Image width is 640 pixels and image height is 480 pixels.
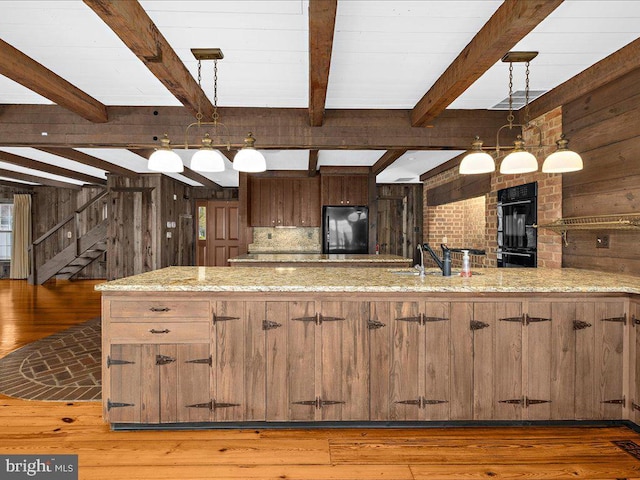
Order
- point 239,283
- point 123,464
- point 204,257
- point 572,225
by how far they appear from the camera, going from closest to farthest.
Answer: point 123,464, point 239,283, point 572,225, point 204,257

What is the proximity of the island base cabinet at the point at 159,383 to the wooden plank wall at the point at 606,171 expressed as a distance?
301 centimetres

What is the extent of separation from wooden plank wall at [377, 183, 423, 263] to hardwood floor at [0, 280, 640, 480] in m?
7.26

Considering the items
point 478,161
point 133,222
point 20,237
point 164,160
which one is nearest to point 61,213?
point 20,237

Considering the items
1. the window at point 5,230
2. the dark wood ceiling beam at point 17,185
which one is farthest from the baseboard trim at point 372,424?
the window at point 5,230

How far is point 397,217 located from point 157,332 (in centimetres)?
796

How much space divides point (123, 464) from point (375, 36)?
293cm

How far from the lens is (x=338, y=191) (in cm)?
761

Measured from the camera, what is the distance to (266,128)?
4062 millimetres

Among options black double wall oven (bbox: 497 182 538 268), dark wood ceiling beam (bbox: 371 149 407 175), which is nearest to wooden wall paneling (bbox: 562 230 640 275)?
black double wall oven (bbox: 497 182 538 268)

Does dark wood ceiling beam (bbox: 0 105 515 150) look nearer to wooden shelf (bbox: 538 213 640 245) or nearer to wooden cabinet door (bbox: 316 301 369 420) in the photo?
wooden shelf (bbox: 538 213 640 245)

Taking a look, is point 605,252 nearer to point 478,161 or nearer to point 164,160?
point 478,161

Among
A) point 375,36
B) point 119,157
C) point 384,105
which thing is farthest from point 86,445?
point 119,157

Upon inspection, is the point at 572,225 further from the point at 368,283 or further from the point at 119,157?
the point at 119,157

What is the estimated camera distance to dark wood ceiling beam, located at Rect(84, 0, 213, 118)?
197 centimetres
